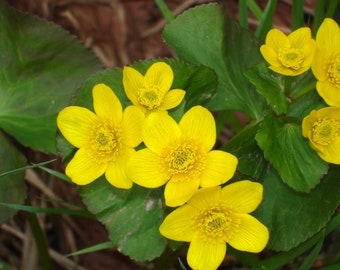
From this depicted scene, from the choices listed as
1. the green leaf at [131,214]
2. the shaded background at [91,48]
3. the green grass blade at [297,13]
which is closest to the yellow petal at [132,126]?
the green leaf at [131,214]

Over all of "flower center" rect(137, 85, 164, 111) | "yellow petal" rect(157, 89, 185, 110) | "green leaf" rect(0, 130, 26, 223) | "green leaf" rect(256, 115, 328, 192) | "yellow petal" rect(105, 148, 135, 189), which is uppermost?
"flower center" rect(137, 85, 164, 111)

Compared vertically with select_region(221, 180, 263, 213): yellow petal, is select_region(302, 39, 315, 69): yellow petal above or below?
above

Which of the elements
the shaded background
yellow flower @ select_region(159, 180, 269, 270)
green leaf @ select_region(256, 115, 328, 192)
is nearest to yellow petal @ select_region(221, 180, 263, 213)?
yellow flower @ select_region(159, 180, 269, 270)

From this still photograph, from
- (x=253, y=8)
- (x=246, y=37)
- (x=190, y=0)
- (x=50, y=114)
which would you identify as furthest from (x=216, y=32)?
(x=190, y=0)

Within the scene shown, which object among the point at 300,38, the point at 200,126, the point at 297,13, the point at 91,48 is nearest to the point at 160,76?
the point at 200,126

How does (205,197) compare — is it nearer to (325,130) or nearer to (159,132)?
(159,132)

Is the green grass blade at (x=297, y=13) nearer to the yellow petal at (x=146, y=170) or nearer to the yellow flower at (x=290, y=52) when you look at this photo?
the yellow flower at (x=290, y=52)

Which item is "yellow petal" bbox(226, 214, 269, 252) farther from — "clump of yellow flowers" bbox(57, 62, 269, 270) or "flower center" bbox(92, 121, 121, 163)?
"flower center" bbox(92, 121, 121, 163)

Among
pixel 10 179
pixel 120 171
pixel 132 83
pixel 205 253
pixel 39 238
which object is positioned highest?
pixel 132 83
